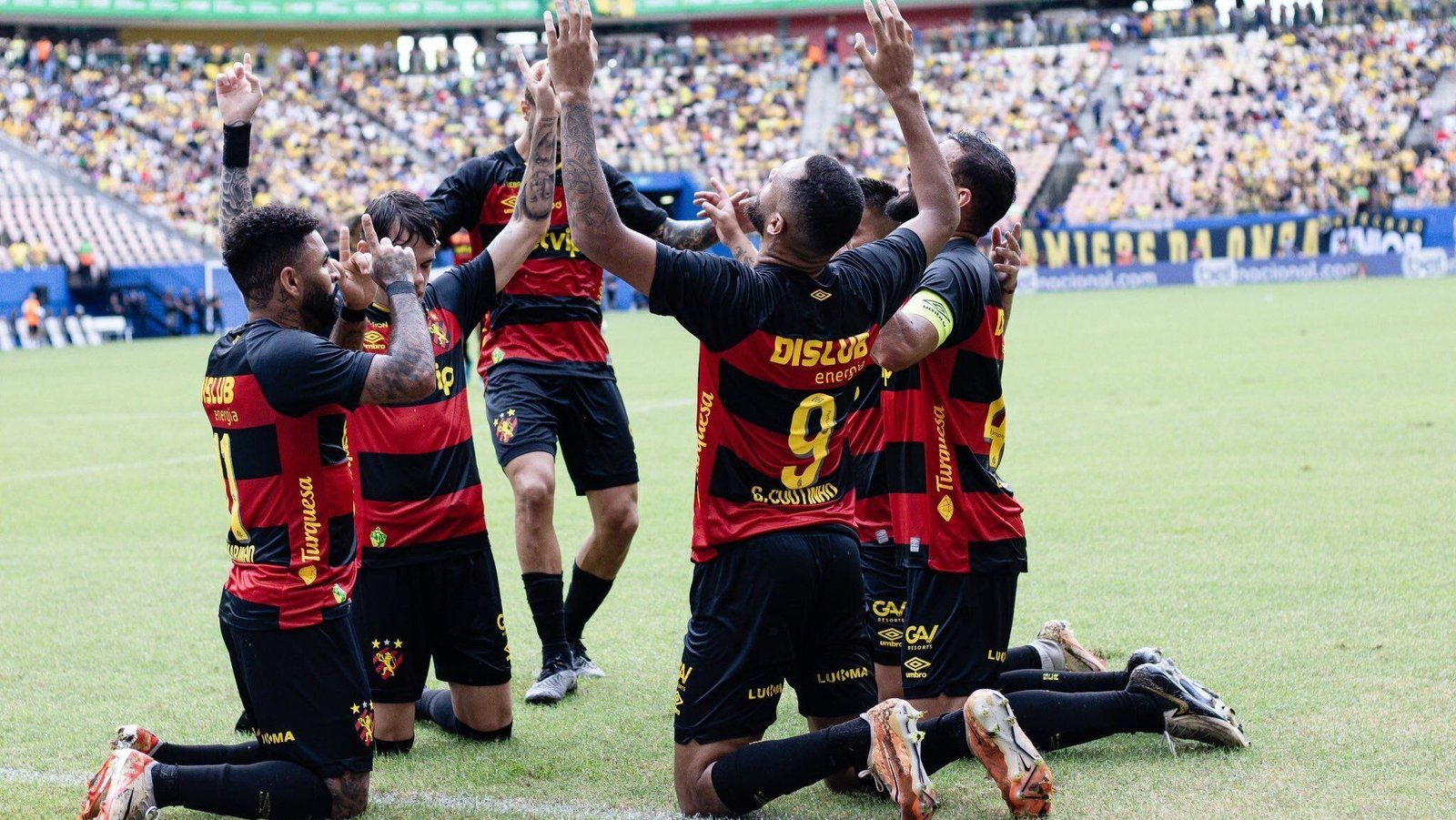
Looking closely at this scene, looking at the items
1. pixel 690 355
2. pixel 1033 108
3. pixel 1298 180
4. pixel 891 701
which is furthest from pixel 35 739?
pixel 1033 108

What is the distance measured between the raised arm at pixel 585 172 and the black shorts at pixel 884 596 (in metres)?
1.90

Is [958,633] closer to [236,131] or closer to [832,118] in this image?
[236,131]

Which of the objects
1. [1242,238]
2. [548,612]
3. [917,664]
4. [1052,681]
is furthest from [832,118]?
[917,664]

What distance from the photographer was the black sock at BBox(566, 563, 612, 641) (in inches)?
279

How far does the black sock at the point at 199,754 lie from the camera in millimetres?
4961

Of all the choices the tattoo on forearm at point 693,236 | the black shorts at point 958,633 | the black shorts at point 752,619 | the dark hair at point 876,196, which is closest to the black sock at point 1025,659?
the black shorts at point 958,633

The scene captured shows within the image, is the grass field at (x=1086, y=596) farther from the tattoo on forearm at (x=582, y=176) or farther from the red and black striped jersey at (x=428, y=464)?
the tattoo on forearm at (x=582, y=176)

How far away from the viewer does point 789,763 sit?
14.8ft

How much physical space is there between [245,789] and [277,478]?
38.2 inches

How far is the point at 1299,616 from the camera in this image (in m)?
7.09

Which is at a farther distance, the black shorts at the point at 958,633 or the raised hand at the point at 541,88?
the raised hand at the point at 541,88

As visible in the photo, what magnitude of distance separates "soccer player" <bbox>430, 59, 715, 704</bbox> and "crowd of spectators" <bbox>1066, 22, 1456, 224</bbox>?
36.6 m

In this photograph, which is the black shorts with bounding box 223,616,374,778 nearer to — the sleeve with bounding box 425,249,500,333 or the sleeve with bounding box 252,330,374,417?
the sleeve with bounding box 252,330,374,417

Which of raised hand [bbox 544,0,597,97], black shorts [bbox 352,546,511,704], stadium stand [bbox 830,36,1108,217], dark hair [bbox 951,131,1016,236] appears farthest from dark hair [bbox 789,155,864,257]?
stadium stand [bbox 830,36,1108,217]
